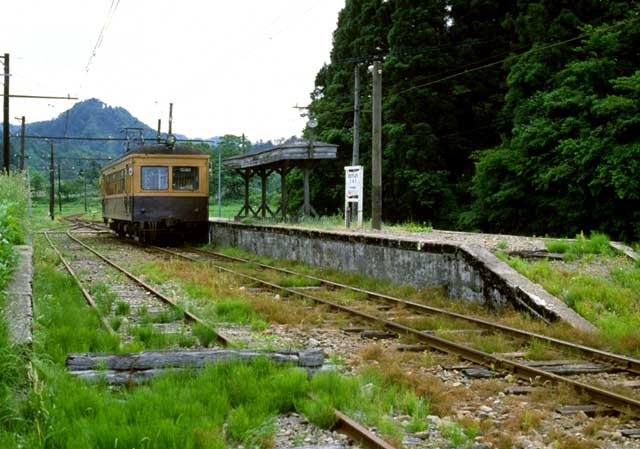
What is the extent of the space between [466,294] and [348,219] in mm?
8755

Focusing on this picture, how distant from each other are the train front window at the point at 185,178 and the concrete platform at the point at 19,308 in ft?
37.3

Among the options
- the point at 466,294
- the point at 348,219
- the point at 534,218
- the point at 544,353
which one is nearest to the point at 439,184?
the point at 534,218

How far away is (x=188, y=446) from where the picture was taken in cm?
383

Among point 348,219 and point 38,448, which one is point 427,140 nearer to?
point 348,219

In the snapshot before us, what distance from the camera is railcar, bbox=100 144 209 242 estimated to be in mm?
21562

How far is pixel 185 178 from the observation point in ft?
72.7

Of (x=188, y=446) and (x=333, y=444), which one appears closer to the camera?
(x=188, y=446)

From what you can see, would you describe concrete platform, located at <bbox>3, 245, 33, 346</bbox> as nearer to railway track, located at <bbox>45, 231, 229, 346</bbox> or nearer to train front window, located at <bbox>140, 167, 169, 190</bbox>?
railway track, located at <bbox>45, 231, 229, 346</bbox>

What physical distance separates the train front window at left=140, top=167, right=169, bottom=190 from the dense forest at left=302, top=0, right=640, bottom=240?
8.98 metres

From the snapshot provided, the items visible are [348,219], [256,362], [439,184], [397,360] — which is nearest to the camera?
[256,362]

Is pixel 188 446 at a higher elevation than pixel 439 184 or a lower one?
lower

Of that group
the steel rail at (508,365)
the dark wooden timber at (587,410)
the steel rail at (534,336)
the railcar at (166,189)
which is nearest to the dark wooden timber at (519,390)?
the steel rail at (508,365)

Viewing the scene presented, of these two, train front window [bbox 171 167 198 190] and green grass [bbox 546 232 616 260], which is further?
train front window [bbox 171 167 198 190]

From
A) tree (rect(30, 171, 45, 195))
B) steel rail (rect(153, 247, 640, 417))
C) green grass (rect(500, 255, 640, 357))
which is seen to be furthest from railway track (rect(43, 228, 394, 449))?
tree (rect(30, 171, 45, 195))
